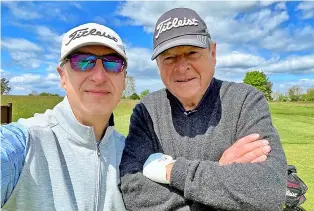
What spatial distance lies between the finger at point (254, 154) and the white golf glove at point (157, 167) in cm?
43

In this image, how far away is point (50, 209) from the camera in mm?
2221

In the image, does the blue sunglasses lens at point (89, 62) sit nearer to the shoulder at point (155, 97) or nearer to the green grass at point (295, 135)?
the shoulder at point (155, 97)

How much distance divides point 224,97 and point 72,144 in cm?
104

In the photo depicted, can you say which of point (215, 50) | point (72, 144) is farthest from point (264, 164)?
point (72, 144)

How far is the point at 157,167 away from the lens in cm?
236

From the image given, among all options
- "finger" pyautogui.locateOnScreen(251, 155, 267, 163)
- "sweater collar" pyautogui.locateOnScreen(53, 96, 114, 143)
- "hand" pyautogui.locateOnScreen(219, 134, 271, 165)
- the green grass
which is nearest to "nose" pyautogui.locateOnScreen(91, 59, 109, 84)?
"sweater collar" pyautogui.locateOnScreen(53, 96, 114, 143)

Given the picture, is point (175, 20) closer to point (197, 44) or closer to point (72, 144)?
point (197, 44)

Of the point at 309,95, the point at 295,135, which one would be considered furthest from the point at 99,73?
the point at 309,95

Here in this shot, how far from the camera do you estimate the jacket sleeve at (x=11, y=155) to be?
197cm

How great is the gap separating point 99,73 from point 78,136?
0.42 metres

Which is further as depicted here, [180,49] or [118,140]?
[118,140]

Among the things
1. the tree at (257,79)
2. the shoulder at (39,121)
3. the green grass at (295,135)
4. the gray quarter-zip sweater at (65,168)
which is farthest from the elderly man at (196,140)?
the tree at (257,79)

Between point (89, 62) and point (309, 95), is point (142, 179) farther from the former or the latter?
point (309, 95)

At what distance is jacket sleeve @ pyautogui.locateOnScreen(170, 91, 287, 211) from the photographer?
2.14 meters
